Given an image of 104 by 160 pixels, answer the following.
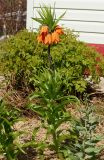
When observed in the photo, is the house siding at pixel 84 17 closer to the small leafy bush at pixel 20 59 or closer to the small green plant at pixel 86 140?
the small leafy bush at pixel 20 59

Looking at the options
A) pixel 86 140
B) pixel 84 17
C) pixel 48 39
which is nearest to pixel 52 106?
pixel 86 140

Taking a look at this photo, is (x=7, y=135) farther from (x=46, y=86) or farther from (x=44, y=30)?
(x=44, y=30)

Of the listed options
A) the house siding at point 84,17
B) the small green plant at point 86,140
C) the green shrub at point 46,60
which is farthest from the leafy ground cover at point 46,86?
the house siding at point 84,17

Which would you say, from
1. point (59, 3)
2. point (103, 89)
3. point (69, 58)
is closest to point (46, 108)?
point (69, 58)

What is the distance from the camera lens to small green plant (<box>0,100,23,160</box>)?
16.7 ft

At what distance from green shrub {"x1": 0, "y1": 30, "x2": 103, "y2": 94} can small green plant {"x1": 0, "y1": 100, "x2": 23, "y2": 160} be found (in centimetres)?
214

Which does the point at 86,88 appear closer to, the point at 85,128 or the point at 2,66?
the point at 2,66

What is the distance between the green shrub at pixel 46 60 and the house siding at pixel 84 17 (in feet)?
4.69

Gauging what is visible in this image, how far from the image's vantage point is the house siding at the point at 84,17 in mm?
8992

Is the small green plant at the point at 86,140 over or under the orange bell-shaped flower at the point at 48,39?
under

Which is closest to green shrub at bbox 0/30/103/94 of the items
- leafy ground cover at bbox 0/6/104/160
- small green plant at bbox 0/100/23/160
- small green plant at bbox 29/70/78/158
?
leafy ground cover at bbox 0/6/104/160

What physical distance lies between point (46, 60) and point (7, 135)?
2.48 m

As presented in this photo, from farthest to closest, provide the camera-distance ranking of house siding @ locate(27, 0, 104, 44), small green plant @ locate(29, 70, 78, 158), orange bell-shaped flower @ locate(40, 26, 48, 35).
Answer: house siding @ locate(27, 0, 104, 44)
orange bell-shaped flower @ locate(40, 26, 48, 35)
small green plant @ locate(29, 70, 78, 158)

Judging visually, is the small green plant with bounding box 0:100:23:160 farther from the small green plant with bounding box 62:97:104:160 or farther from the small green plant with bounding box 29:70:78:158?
the small green plant with bounding box 62:97:104:160
